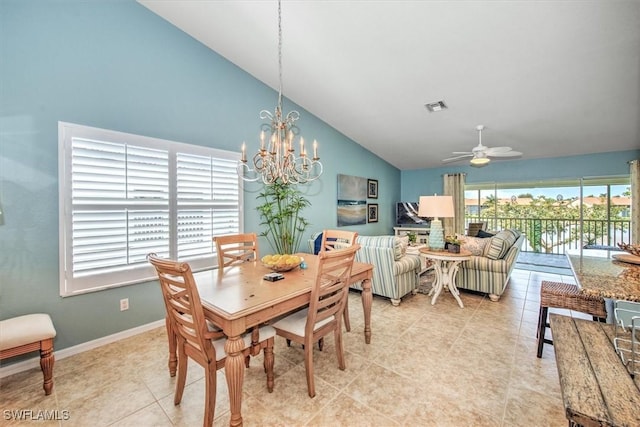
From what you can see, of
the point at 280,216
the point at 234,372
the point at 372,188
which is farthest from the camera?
the point at 372,188

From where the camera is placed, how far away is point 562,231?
6.50 metres

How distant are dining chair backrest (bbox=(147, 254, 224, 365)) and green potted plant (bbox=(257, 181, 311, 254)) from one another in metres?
2.36

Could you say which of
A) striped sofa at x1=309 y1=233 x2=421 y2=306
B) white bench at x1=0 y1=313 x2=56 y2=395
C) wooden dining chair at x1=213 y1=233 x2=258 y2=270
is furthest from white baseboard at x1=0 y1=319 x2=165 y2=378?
striped sofa at x1=309 y1=233 x2=421 y2=306

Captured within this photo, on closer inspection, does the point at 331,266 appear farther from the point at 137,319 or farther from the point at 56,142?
the point at 56,142

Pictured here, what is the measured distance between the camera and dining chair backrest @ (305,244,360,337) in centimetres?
176

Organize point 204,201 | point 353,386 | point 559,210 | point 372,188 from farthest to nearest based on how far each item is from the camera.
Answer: point 372,188 → point 559,210 → point 204,201 → point 353,386

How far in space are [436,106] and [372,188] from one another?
2.70 m

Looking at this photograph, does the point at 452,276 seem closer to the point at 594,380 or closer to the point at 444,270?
the point at 444,270

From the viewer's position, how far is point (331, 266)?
183 cm

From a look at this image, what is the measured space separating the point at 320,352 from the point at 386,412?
82 cm

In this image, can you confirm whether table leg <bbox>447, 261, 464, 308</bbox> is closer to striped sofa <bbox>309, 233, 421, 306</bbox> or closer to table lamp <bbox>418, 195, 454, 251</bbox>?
table lamp <bbox>418, 195, 454, 251</bbox>

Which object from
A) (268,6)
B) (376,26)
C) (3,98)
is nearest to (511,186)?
(376,26)

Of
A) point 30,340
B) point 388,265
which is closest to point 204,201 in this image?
point 30,340

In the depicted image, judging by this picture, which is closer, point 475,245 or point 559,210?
point 475,245
